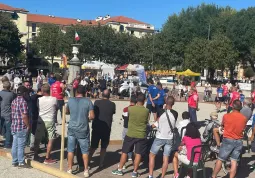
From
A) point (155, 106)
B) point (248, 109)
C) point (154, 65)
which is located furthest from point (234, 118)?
point (154, 65)

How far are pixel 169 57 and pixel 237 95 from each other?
48408 millimetres

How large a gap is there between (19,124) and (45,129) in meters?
0.93

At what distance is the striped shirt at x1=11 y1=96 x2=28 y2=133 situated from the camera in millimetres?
7773

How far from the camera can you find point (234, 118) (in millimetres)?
7316

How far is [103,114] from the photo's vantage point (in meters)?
7.82

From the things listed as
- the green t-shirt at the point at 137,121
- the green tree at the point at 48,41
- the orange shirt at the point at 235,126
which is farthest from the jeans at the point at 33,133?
the green tree at the point at 48,41

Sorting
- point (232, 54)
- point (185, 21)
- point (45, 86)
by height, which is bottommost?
point (45, 86)

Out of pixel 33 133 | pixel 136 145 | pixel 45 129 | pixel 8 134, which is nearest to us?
pixel 136 145

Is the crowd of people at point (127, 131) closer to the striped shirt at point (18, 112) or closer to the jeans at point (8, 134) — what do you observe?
the striped shirt at point (18, 112)

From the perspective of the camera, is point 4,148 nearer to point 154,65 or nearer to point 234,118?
point 234,118

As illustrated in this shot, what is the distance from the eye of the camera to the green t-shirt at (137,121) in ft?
24.5

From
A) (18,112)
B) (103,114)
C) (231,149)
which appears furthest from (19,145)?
(231,149)

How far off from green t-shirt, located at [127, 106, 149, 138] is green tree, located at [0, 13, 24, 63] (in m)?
56.0

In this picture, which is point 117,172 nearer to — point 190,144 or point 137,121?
point 137,121
